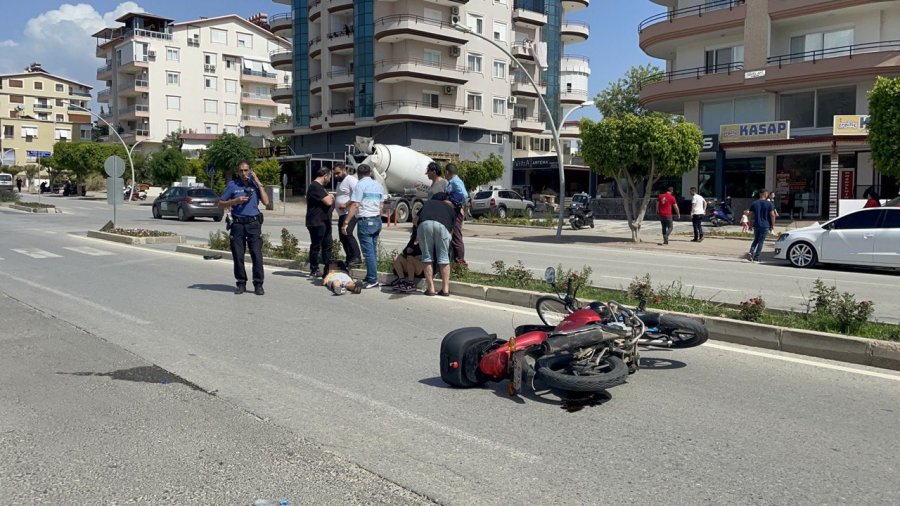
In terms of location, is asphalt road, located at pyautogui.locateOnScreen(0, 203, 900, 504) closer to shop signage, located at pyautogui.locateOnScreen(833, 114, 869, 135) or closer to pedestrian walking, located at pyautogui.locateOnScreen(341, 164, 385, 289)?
pedestrian walking, located at pyautogui.locateOnScreen(341, 164, 385, 289)

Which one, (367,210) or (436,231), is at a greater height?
(367,210)

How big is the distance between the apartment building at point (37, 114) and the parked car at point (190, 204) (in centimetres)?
7382

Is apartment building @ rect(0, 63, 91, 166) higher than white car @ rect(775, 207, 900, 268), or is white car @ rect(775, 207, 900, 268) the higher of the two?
apartment building @ rect(0, 63, 91, 166)

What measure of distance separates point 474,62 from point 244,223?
50492 mm

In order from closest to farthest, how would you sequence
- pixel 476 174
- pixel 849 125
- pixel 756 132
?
pixel 849 125 < pixel 756 132 < pixel 476 174

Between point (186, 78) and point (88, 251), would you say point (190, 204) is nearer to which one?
point (88, 251)

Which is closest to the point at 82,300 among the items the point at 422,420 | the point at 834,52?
the point at 422,420

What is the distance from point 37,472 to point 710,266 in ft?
50.2

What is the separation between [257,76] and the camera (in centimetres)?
8900

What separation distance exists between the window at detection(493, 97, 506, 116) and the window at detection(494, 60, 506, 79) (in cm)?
181

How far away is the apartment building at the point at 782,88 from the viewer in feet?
108

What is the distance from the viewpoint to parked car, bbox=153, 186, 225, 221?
31875mm

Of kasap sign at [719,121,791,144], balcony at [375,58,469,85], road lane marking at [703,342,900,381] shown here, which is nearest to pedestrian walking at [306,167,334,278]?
road lane marking at [703,342,900,381]

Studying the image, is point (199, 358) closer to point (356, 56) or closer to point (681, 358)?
point (681, 358)
